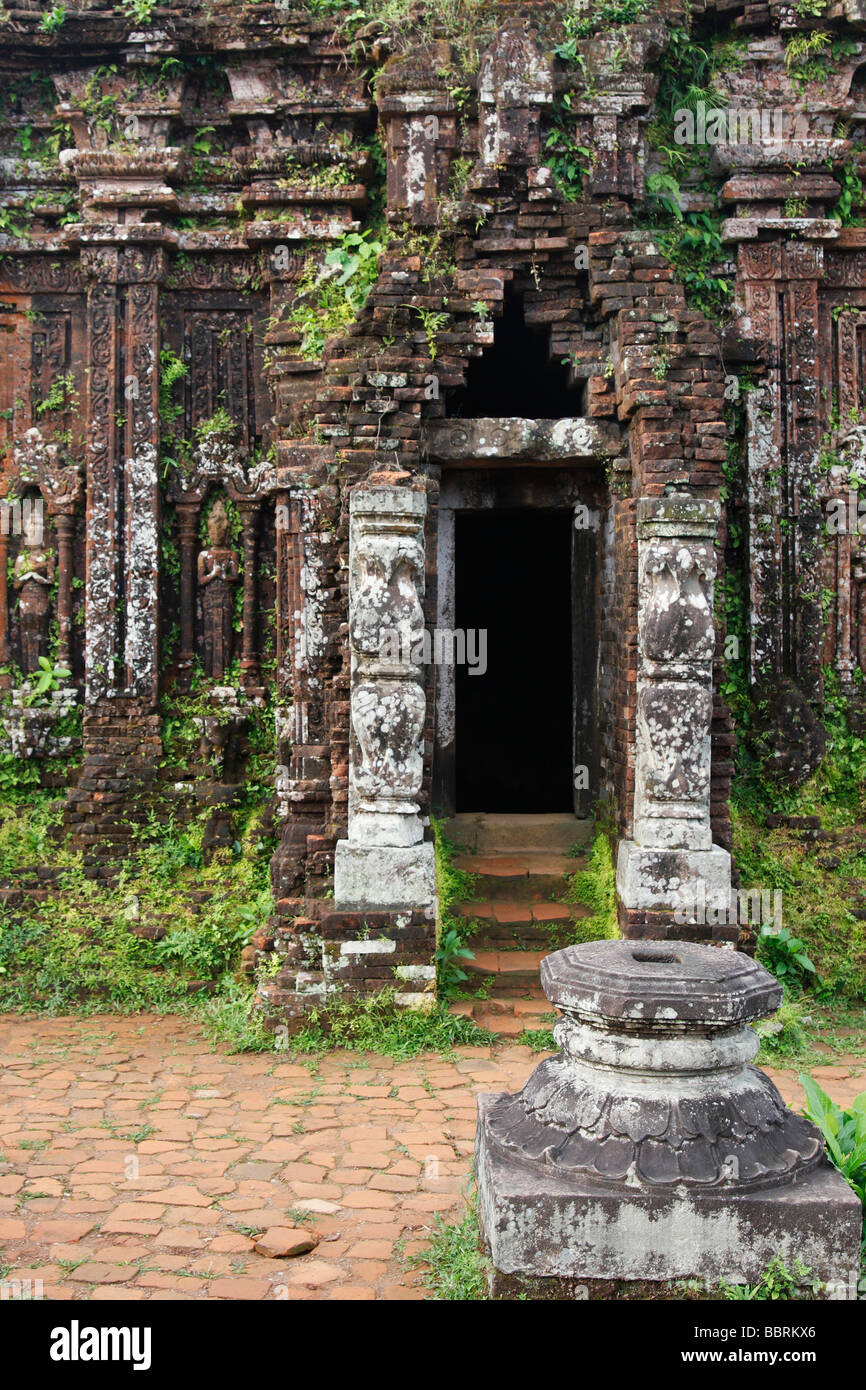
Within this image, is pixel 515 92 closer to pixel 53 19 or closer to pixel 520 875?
pixel 53 19

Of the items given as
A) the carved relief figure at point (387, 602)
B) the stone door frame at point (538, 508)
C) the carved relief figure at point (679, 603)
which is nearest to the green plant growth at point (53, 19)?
the stone door frame at point (538, 508)

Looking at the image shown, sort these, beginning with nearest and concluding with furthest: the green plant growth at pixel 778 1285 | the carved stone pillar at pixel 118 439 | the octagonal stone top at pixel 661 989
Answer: the green plant growth at pixel 778 1285 → the octagonal stone top at pixel 661 989 → the carved stone pillar at pixel 118 439

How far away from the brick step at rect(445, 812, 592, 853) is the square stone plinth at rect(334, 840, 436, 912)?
4.14 feet

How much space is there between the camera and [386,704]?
647cm

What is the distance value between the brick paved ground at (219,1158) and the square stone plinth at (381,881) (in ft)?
2.75

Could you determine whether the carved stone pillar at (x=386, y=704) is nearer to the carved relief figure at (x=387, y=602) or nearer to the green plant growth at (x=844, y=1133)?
the carved relief figure at (x=387, y=602)

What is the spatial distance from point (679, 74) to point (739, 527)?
3094mm

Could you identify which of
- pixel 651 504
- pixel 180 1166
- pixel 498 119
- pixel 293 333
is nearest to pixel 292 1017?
pixel 180 1166

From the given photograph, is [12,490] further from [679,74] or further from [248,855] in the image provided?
[679,74]

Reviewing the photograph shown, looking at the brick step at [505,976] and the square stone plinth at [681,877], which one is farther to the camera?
the brick step at [505,976]

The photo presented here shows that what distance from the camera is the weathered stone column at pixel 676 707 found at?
6.50 meters

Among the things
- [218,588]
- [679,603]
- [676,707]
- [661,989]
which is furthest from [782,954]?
[218,588]

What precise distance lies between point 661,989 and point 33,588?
19.7ft

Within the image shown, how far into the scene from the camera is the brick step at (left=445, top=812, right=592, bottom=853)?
7.75 m
